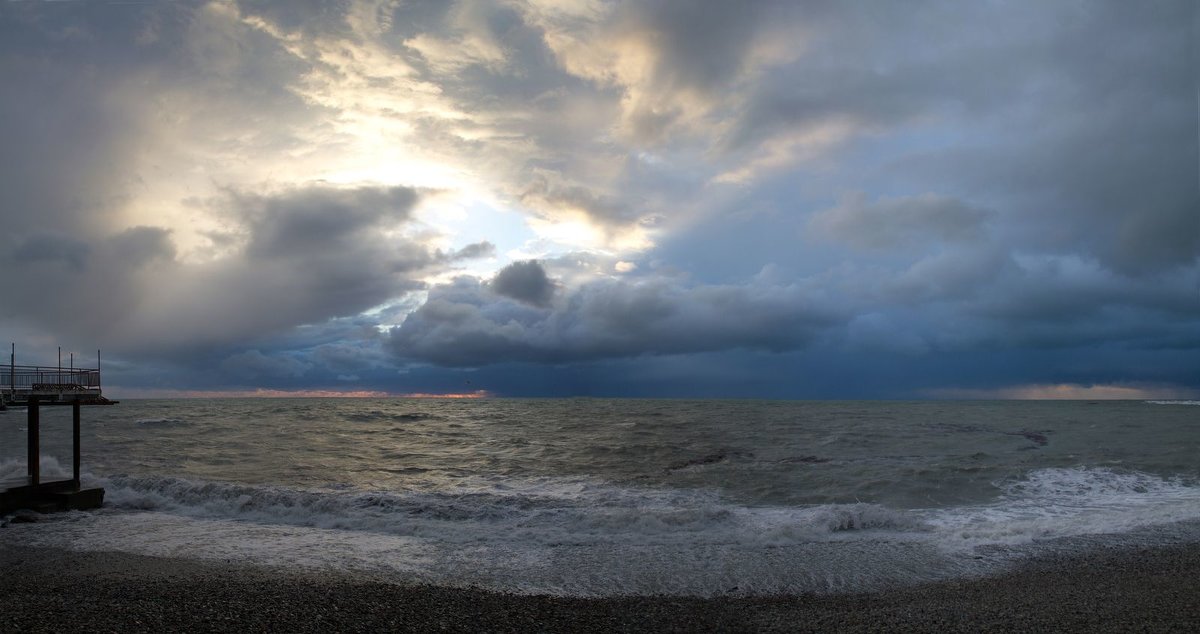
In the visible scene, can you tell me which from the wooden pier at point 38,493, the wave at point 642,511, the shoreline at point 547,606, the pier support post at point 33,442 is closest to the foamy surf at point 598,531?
the wave at point 642,511

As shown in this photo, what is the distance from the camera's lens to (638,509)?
19.8m

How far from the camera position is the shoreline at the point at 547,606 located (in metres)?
9.41

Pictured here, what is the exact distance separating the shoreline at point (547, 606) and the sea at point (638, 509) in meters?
1.00

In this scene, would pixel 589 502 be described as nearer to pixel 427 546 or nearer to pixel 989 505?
pixel 427 546

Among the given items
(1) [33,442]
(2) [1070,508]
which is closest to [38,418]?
(1) [33,442]

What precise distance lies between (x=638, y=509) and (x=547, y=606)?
31.1 ft

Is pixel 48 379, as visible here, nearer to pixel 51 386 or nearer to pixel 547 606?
pixel 51 386

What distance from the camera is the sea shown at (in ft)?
44.8

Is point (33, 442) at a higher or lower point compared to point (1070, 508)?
higher

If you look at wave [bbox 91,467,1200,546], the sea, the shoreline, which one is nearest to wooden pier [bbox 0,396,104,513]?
the sea

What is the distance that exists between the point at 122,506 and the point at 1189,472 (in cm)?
4111

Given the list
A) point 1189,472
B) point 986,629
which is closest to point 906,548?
point 986,629

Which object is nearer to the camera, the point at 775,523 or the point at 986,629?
the point at 986,629

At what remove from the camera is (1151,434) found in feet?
140
